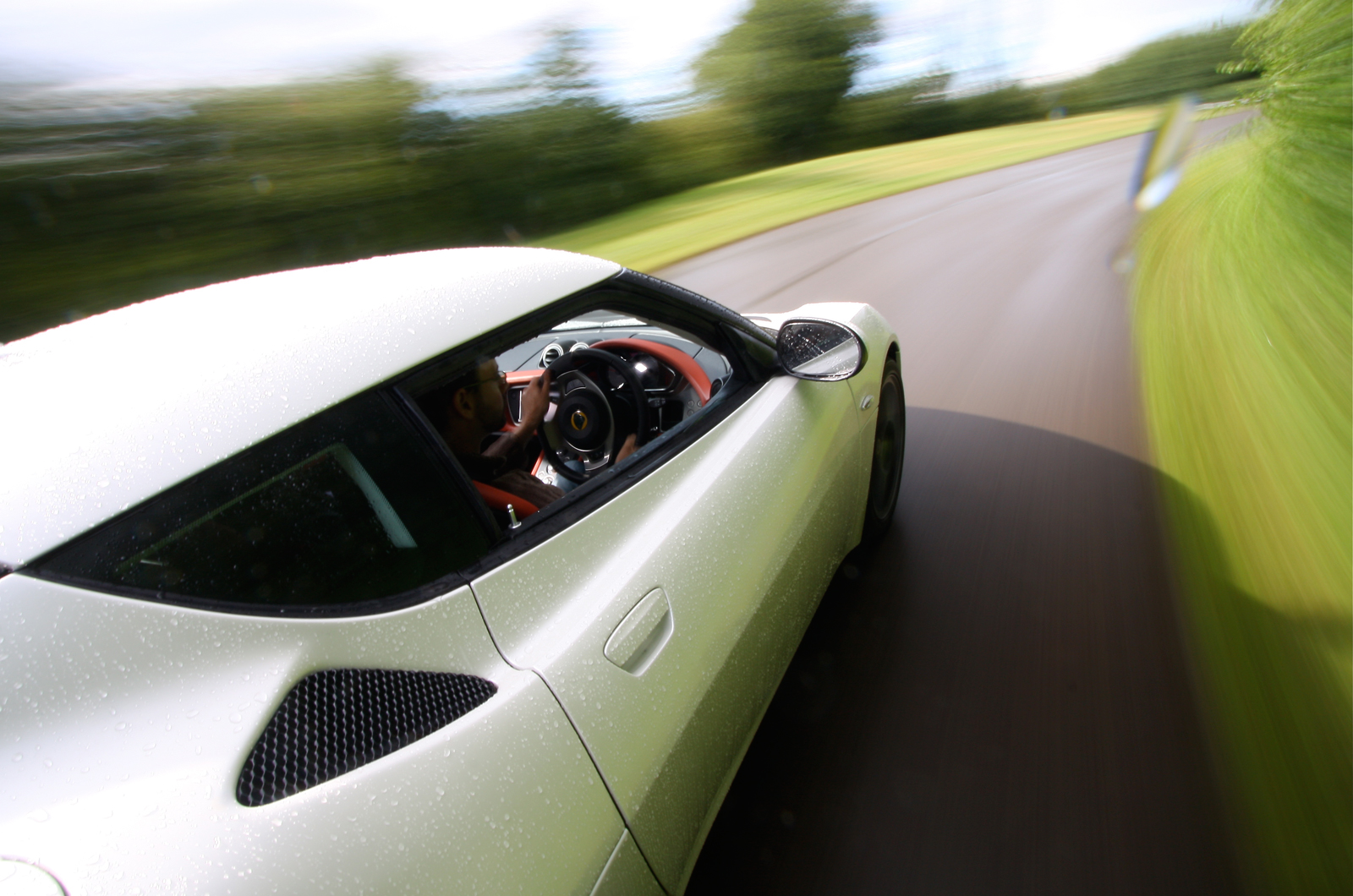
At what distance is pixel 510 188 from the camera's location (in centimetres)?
1728

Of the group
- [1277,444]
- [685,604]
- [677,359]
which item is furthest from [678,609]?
[1277,444]

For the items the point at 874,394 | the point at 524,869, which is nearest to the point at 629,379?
the point at 874,394

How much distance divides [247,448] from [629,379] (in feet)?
5.02

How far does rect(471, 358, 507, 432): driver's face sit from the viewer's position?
1901 mm

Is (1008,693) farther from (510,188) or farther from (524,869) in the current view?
(510,188)

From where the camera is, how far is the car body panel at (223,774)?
36.9 inches

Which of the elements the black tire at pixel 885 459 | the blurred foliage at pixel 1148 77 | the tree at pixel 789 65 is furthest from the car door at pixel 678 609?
the blurred foliage at pixel 1148 77

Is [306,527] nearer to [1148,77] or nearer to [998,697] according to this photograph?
[998,697]

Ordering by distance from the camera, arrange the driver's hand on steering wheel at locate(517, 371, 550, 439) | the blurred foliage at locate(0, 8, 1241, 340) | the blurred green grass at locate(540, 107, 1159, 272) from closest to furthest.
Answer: the driver's hand on steering wheel at locate(517, 371, 550, 439) < the blurred foliage at locate(0, 8, 1241, 340) < the blurred green grass at locate(540, 107, 1159, 272)

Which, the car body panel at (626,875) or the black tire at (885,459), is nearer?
the car body panel at (626,875)

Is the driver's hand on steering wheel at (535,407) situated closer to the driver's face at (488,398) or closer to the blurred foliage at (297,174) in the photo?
the driver's face at (488,398)

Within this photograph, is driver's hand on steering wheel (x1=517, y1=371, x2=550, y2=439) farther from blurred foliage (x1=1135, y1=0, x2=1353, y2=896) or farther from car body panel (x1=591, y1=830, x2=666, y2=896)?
blurred foliage (x1=1135, y1=0, x2=1353, y2=896)

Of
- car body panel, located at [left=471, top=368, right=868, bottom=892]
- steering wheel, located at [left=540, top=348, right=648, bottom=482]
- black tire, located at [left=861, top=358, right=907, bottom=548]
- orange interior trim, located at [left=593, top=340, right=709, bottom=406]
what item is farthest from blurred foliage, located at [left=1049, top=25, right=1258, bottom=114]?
car body panel, located at [left=471, top=368, right=868, bottom=892]

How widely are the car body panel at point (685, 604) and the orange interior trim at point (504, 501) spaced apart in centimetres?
25
